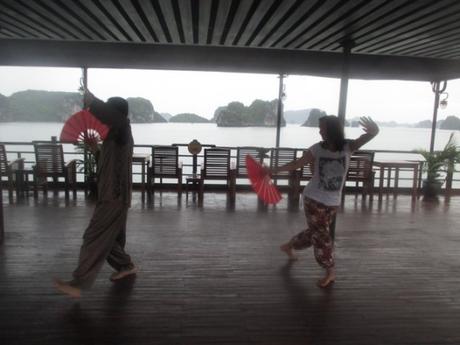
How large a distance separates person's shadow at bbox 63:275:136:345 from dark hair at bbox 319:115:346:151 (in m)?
2.07

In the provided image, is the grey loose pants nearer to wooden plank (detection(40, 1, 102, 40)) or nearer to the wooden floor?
the wooden floor

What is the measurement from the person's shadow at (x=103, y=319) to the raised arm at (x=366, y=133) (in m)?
2.22

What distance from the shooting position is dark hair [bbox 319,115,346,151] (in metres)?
3.08

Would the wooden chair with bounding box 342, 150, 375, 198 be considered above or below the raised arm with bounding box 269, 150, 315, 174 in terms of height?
below

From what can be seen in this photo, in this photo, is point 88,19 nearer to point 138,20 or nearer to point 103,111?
point 138,20

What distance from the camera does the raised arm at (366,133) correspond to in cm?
315

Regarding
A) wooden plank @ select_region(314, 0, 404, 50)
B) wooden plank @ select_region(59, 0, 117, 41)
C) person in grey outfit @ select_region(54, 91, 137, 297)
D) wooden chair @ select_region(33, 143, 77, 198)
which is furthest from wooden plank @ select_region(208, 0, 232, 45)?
wooden chair @ select_region(33, 143, 77, 198)

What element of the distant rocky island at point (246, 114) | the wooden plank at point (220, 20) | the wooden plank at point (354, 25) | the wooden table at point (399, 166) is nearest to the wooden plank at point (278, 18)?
the wooden plank at point (220, 20)

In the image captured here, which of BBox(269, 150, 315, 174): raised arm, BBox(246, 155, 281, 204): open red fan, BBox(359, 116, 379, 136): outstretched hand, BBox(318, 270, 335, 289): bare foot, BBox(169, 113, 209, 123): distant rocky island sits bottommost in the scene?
BBox(318, 270, 335, 289): bare foot

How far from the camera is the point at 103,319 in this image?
2.66 metres

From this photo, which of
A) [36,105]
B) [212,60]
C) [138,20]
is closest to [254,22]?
[138,20]

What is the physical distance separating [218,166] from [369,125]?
4.16 m

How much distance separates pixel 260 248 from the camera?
4.32 metres

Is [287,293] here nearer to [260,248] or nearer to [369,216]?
[260,248]
